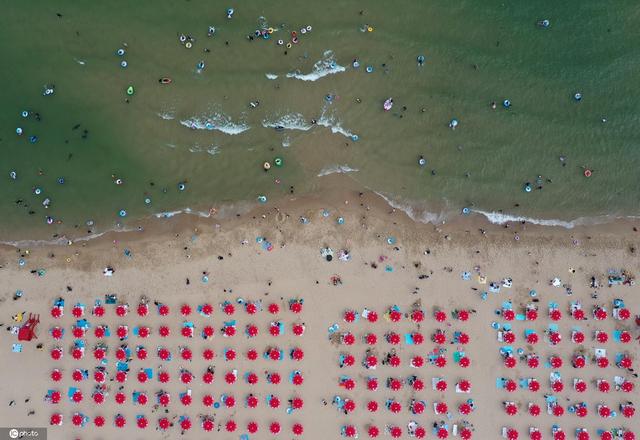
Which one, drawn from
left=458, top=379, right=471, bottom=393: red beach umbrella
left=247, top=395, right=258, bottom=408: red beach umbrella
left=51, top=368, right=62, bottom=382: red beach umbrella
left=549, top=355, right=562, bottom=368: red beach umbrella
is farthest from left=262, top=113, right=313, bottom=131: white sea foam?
left=549, top=355, right=562, bottom=368: red beach umbrella

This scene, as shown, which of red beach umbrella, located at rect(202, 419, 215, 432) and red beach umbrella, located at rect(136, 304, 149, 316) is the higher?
red beach umbrella, located at rect(136, 304, 149, 316)

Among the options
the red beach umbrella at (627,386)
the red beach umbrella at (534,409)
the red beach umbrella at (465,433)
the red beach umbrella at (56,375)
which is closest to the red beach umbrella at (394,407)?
the red beach umbrella at (465,433)

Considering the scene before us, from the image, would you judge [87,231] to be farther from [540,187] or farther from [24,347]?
[540,187]

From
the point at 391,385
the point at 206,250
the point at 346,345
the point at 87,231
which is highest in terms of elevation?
the point at 87,231

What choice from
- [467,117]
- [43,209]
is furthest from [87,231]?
[467,117]

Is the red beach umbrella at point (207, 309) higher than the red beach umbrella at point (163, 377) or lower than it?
higher

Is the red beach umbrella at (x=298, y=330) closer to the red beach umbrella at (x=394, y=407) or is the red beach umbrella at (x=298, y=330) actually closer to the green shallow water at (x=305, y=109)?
the red beach umbrella at (x=394, y=407)

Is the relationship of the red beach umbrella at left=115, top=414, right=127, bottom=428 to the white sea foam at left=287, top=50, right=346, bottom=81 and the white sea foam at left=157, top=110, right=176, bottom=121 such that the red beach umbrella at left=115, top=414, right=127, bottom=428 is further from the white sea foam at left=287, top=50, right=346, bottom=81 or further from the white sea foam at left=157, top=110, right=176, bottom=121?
the white sea foam at left=287, top=50, right=346, bottom=81
